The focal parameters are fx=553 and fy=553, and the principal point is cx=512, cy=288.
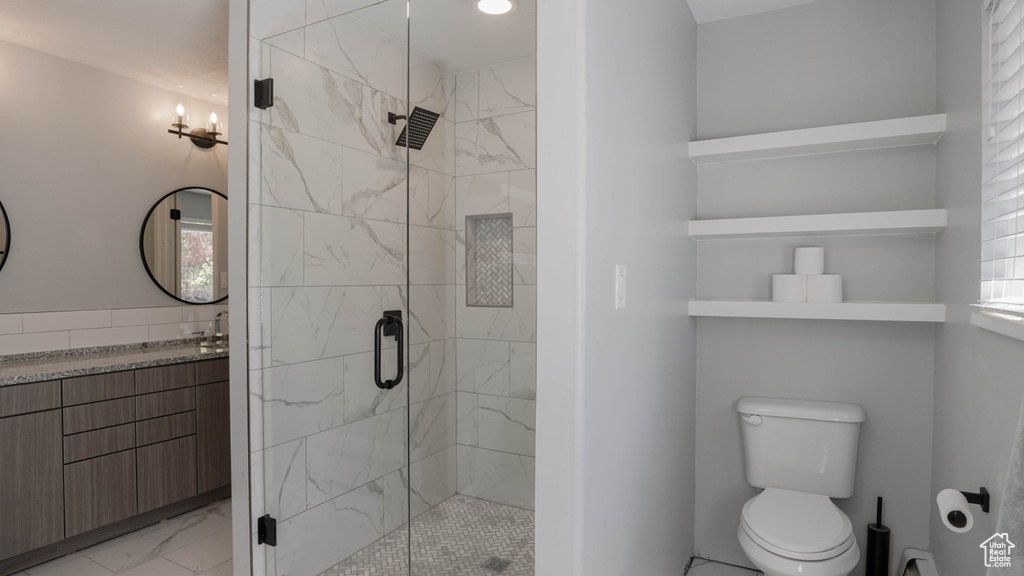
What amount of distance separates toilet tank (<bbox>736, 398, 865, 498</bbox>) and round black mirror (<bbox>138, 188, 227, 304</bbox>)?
10.8 ft

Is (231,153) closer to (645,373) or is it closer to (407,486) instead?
(407,486)

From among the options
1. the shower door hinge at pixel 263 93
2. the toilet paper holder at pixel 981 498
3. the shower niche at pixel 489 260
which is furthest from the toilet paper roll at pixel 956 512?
the shower door hinge at pixel 263 93

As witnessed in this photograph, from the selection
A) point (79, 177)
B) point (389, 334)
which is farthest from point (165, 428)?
point (389, 334)

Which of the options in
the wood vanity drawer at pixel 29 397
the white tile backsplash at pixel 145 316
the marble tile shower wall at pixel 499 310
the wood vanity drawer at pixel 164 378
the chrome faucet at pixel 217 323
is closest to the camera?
the marble tile shower wall at pixel 499 310

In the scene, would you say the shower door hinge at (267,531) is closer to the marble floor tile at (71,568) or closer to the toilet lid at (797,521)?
the marble floor tile at (71,568)

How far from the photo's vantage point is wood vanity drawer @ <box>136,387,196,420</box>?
2763 millimetres

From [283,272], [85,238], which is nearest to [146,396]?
[85,238]

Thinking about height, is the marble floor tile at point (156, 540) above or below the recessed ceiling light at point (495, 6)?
below

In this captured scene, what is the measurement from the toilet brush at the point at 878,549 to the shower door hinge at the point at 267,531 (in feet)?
7.57

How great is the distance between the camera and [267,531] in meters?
2.06

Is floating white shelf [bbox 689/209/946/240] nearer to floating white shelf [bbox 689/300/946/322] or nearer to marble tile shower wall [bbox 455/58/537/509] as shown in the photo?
floating white shelf [bbox 689/300/946/322]

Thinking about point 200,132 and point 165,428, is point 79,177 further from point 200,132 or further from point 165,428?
point 165,428

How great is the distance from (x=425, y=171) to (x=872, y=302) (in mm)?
1803

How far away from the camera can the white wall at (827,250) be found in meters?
2.21
